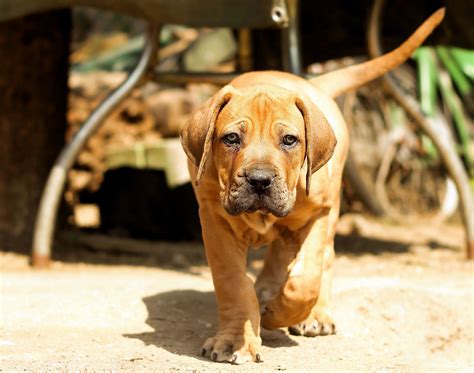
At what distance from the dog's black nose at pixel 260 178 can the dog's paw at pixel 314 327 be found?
3.30 feet

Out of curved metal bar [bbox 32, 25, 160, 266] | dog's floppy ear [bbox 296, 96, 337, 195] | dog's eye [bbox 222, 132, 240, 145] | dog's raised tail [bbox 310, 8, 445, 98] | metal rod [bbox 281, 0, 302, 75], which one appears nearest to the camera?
dog's eye [bbox 222, 132, 240, 145]

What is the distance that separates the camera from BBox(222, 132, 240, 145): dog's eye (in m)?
3.71

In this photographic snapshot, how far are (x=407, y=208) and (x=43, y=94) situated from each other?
5.35 meters

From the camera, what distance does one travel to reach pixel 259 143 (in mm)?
3664

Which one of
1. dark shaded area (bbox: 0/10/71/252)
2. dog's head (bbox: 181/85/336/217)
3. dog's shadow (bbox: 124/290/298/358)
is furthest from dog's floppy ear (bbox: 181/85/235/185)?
dark shaded area (bbox: 0/10/71/252)

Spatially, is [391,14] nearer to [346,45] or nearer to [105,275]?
[346,45]

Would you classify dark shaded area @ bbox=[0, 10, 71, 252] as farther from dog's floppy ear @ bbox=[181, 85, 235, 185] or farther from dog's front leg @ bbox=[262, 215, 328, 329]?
dog's front leg @ bbox=[262, 215, 328, 329]

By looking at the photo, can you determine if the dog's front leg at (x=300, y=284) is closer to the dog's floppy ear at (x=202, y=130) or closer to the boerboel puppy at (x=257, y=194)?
the boerboel puppy at (x=257, y=194)

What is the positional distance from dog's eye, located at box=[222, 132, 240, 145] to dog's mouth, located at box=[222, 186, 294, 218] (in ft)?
0.70

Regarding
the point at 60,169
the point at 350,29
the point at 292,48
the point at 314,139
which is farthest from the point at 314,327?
the point at 350,29

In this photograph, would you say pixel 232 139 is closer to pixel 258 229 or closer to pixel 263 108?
pixel 263 108

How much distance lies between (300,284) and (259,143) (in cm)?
63

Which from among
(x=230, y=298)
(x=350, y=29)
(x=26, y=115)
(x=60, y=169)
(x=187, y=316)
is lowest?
(x=187, y=316)

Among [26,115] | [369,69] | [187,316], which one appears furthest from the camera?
[26,115]
